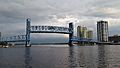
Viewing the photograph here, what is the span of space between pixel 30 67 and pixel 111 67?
15848 millimetres

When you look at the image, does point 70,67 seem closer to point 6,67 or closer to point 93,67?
point 93,67

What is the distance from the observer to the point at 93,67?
46844mm

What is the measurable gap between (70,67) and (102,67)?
627cm

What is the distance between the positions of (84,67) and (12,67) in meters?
14.1

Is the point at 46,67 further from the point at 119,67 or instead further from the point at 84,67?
the point at 119,67

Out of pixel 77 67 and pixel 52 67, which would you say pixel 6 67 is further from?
pixel 77 67

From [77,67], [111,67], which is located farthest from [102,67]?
[77,67]

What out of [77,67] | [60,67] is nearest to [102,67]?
[77,67]

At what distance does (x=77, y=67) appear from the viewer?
4778 centimetres

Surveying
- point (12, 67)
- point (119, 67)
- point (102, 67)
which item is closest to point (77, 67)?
point (102, 67)

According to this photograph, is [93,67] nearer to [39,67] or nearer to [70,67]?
[70,67]

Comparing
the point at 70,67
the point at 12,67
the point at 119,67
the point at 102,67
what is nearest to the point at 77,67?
the point at 70,67

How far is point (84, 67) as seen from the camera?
154 ft

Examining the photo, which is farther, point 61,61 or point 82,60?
point 82,60
